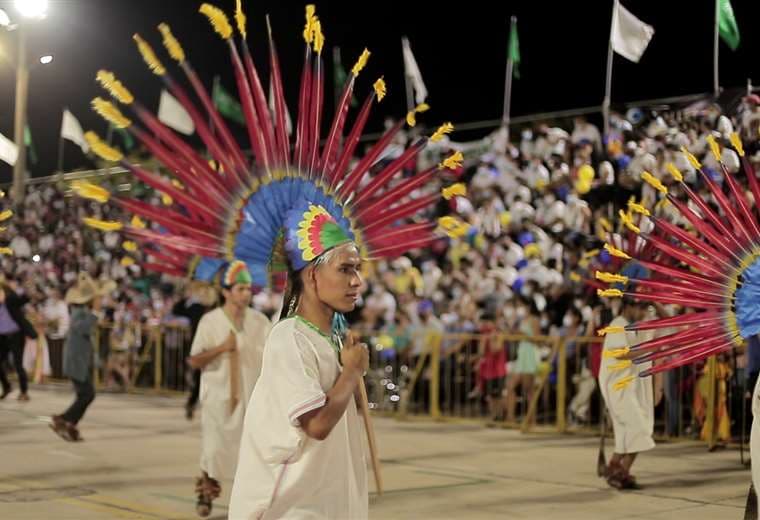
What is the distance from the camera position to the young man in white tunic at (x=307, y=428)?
3.94m

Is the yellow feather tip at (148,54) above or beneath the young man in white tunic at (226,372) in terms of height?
above

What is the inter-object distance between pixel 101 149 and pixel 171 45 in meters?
0.59

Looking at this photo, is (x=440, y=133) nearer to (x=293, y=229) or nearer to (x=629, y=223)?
(x=293, y=229)

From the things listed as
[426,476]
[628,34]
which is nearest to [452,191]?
[426,476]

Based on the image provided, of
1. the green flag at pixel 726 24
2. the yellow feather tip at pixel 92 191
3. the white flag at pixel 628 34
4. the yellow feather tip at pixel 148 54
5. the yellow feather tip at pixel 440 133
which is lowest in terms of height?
the yellow feather tip at pixel 92 191

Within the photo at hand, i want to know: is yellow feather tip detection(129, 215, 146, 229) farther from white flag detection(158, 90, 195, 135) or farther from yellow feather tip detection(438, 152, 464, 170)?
white flag detection(158, 90, 195, 135)

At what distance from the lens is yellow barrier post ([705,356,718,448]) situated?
1285cm

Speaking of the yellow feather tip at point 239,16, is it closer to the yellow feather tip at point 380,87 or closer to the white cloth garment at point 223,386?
the yellow feather tip at point 380,87

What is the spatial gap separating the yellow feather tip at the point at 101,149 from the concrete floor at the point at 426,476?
426 cm

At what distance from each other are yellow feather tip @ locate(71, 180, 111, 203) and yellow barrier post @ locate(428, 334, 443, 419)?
37.0 feet

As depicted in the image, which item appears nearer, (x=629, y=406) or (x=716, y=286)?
(x=716, y=286)

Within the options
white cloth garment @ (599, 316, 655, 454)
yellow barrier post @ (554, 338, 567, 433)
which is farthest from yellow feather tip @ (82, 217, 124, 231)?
yellow barrier post @ (554, 338, 567, 433)

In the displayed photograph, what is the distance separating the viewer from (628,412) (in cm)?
992

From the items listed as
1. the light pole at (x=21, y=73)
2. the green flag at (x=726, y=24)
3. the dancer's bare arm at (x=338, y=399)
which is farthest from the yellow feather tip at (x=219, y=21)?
the green flag at (x=726, y=24)
